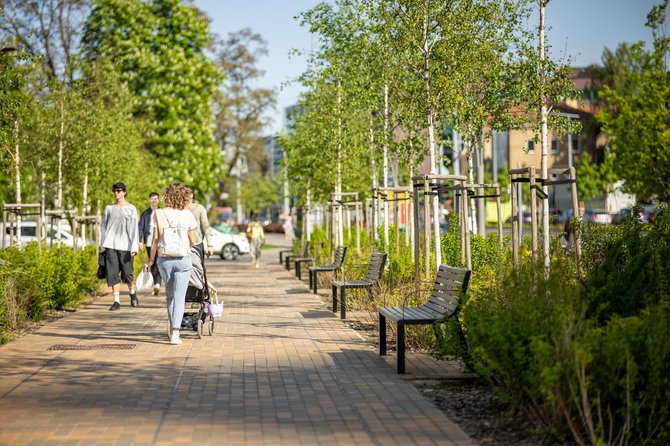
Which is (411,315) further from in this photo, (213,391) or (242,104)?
(242,104)

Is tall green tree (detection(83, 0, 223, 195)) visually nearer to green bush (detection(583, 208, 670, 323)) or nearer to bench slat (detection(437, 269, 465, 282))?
bench slat (detection(437, 269, 465, 282))

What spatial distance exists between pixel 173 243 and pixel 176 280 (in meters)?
0.42

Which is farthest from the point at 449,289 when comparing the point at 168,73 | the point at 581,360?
the point at 168,73

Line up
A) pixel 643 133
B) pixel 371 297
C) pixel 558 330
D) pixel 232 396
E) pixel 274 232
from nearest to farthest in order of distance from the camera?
1. pixel 558 330
2. pixel 232 396
3. pixel 371 297
4. pixel 643 133
5. pixel 274 232

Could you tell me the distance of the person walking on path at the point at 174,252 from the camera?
10.6 meters

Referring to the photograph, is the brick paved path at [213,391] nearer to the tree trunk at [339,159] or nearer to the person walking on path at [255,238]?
the tree trunk at [339,159]

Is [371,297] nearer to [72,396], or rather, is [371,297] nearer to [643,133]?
[72,396]

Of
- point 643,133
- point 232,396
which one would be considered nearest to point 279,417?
point 232,396

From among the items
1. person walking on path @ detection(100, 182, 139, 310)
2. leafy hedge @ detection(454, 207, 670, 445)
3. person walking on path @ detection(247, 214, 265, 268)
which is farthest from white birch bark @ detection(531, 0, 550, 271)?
person walking on path @ detection(247, 214, 265, 268)

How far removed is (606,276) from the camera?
7641 millimetres

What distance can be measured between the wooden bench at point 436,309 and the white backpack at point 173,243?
2.48 m

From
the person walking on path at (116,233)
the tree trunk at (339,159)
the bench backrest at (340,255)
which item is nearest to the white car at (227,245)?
the tree trunk at (339,159)

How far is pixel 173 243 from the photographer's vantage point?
10.7 m

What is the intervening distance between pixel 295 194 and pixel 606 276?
27443 millimetres
